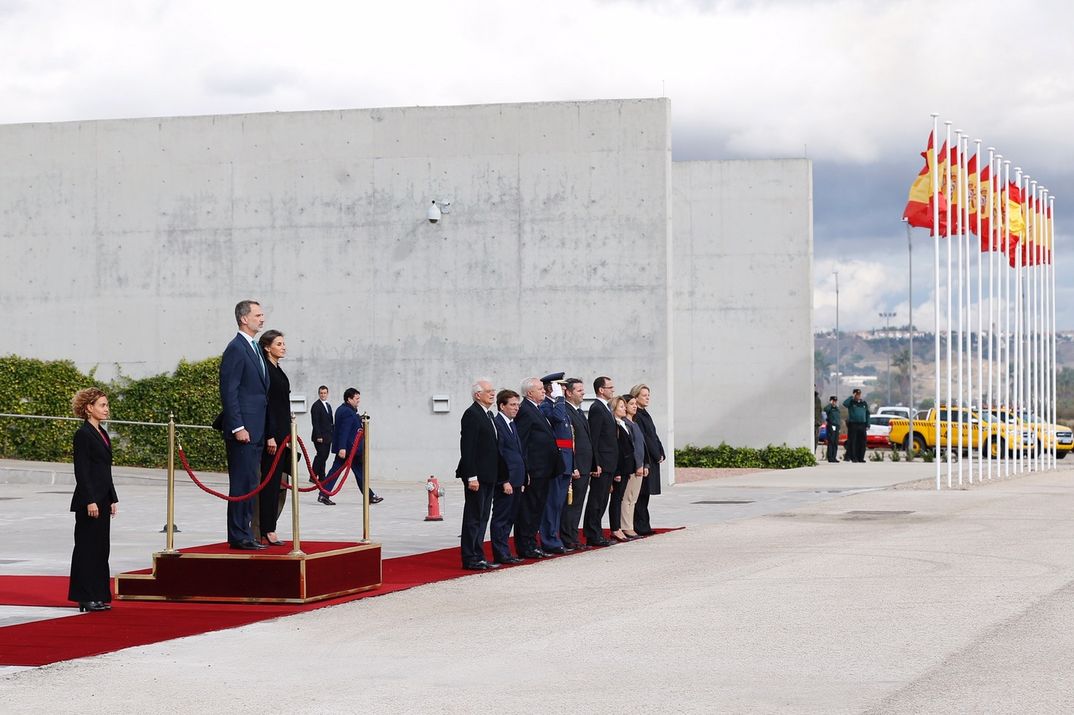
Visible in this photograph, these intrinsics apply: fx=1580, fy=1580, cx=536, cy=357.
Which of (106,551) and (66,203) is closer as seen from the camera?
(106,551)

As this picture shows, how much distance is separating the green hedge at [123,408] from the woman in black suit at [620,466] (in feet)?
42.5

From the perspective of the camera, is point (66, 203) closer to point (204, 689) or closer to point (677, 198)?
point (677, 198)

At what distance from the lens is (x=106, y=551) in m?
11.6

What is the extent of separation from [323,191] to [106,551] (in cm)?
1864

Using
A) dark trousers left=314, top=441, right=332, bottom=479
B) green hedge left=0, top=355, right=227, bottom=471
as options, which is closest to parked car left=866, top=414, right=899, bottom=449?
green hedge left=0, top=355, right=227, bottom=471

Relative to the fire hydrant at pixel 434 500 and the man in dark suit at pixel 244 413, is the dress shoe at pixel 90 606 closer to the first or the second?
the man in dark suit at pixel 244 413

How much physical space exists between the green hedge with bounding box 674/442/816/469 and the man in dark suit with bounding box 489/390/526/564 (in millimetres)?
21572

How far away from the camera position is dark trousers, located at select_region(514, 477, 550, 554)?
1559cm

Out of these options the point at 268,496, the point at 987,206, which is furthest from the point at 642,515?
the point at 987,206

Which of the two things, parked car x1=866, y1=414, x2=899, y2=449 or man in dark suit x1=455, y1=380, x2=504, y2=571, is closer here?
man in dark suit x1=455, y1=380, x2=504, y2=571

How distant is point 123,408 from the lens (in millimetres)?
29828

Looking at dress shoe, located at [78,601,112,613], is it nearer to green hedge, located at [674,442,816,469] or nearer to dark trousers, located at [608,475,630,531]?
dark trousers, located at [608,475,630,531]

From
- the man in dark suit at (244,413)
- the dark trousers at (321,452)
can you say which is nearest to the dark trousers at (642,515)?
the dark trousers at (321,452)

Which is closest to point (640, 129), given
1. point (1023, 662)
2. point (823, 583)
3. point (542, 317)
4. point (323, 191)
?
point (542, 317)
